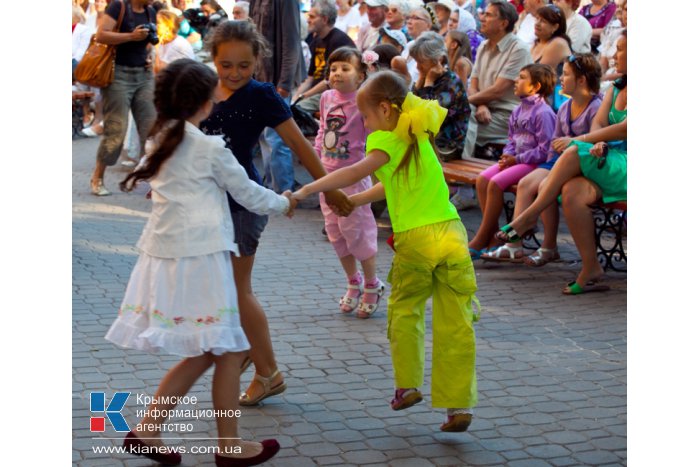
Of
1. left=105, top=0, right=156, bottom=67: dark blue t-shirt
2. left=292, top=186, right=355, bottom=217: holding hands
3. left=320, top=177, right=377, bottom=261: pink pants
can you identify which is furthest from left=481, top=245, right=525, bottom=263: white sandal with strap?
left=105, top=0, right=156, bottom=67: dark blue t-shirt

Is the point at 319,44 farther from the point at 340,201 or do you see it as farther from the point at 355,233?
→ the point at 340,201

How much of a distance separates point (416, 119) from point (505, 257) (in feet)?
12.1

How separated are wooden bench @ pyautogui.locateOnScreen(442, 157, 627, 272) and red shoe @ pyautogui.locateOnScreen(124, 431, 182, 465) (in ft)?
13.8

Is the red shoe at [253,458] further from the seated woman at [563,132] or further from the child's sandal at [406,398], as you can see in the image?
the seated woman at [563,132]

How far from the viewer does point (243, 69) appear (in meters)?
5.00

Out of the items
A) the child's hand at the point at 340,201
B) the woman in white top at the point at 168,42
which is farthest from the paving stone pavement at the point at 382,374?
the woman in white top at the point at 168,42

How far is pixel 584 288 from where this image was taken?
25.0 feet

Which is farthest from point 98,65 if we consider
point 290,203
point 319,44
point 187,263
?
point 187,263

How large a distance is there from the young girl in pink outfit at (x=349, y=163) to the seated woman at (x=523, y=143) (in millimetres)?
1351

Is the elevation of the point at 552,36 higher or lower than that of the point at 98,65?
higher

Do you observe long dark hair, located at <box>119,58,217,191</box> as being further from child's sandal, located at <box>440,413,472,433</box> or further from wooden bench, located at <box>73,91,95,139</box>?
wooden bench, located at <box>73,91,95,139</box>

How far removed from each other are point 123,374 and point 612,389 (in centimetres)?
243

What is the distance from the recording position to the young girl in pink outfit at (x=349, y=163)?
7049 mm

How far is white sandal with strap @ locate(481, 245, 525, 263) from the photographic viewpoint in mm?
8375
